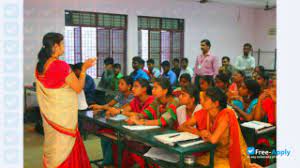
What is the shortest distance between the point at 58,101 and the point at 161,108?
933mm

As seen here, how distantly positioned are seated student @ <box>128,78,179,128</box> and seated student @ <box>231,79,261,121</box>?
0.76 m

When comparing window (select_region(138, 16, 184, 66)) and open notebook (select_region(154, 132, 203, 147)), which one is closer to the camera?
open notebook (select_region(154, 132, 203, 147))

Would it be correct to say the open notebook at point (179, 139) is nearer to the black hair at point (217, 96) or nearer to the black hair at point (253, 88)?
the black hair at point (217, 96)

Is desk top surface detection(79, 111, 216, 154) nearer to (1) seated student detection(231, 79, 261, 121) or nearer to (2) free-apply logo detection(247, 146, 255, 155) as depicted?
(2) free-apply logo detection(247, 146, 255, 155)

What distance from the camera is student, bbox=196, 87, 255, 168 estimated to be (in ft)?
7.68

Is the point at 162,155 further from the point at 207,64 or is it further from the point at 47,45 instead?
the point at 207,64

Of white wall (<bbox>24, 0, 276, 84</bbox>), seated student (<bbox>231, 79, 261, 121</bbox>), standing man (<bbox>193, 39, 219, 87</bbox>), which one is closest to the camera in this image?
seated student (<bbox>231, 79, 261, 121</bbox>)

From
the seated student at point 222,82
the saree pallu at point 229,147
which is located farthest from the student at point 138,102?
the seated student at point 222,82

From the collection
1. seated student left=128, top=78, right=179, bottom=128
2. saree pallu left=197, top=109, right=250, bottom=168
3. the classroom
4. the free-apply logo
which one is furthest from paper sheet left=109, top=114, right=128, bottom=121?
the free-apply logo

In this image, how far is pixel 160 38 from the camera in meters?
8.16

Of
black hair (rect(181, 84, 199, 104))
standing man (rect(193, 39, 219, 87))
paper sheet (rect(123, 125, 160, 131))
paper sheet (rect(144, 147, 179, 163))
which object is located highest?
standing man (rect(193, 39, 219, 87))

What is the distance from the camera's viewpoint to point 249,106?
3.32 metres

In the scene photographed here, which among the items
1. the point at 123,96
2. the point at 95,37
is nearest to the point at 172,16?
the point at 95,37
